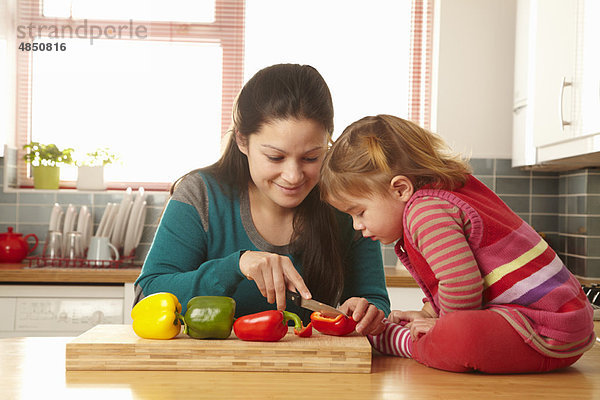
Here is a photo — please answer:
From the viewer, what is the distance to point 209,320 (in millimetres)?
1199

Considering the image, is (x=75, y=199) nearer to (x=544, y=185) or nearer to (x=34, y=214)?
(x=34, y=214)

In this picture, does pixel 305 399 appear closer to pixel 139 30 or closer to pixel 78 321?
pixel 78 321

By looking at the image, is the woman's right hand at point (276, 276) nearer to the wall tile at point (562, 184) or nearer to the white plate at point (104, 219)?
the white plate at point (104, 219)

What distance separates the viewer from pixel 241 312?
1733 millimetres

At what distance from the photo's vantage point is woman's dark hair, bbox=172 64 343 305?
1577 millimetres

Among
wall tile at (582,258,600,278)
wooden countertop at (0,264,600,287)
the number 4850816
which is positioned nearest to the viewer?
wooden countertop at (0,264,600,287)

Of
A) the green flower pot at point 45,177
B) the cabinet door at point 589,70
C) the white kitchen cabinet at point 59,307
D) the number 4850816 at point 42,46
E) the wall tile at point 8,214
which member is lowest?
the white kitchen cabinet at point 59,307

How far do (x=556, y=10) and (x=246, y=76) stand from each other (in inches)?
65.4

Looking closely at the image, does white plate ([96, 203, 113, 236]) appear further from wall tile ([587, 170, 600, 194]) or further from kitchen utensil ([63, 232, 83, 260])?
wall tile ([587, 170, 600, 194])

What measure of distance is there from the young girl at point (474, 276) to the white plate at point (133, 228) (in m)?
2.28

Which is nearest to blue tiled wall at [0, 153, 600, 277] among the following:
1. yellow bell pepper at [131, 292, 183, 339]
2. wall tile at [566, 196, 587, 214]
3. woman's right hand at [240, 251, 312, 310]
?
wall tile at [566, 196, 587, 214]

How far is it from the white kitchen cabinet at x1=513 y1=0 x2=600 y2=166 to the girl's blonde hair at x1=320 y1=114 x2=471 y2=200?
1333 mm

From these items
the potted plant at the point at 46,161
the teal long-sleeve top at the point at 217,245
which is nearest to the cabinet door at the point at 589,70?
the teal long-sleeve top at the point at 217,245

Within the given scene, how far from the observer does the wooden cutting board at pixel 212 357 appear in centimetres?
111
